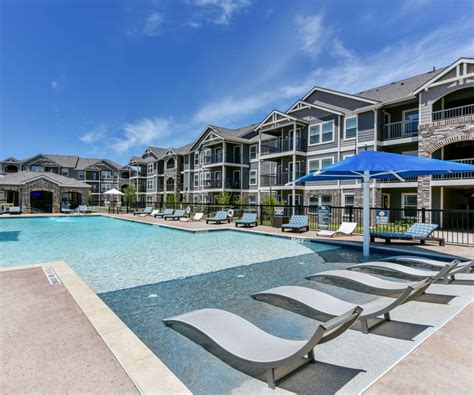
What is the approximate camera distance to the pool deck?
2.25 metres

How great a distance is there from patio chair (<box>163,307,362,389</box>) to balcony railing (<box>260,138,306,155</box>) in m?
21.2

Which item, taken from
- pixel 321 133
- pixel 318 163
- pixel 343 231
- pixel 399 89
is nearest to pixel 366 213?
pixel 343 231

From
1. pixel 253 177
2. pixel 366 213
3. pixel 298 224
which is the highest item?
pixel 253 177

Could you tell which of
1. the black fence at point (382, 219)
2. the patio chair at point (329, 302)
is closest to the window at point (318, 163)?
the black fence at point (382, 219)

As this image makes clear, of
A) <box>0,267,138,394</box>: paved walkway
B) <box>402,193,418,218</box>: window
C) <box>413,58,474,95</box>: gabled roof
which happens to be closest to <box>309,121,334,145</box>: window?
<box>413,58,474,95</box>: gabled roof

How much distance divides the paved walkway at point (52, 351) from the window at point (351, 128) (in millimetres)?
20339

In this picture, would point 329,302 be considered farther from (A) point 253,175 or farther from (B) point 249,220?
(A) point 253,175

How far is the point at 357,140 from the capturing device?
19719 millimetres

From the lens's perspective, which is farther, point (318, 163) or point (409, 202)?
point (318, 163)

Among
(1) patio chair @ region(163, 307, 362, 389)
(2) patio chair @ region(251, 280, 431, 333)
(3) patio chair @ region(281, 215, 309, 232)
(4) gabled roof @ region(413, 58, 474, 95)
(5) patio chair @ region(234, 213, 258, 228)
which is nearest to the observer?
(1) patio chair @ region(163, 307, 362, 389)

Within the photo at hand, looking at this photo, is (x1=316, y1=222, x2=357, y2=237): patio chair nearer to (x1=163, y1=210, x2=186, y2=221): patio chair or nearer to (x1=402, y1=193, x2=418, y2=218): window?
(x1=402, y1=193, x2=418, y2=218): window

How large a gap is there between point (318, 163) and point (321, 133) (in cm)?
240

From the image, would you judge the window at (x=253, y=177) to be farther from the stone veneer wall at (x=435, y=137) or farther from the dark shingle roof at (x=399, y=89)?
A: the stone veneer wall at (x=435, y=137)

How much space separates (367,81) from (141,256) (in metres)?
23.8
